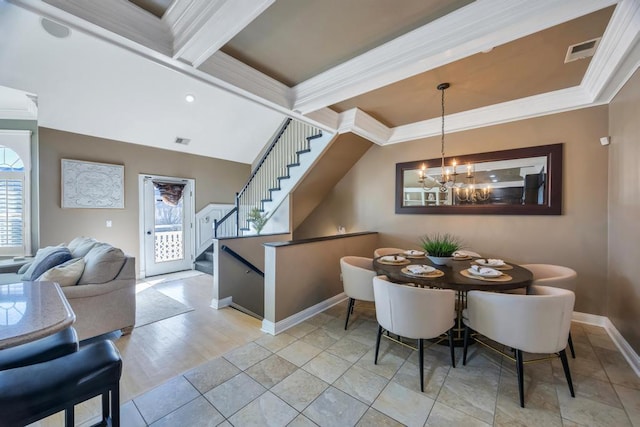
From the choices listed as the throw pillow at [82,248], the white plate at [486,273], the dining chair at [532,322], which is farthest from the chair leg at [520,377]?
the throw pillow at [82,248]

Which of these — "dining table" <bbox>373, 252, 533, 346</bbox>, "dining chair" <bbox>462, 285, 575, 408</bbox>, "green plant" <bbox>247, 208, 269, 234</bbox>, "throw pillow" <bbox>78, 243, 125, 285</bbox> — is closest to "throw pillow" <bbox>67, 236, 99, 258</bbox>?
"throw pillow" <bbox>78, 243, 125, 285</bbox>

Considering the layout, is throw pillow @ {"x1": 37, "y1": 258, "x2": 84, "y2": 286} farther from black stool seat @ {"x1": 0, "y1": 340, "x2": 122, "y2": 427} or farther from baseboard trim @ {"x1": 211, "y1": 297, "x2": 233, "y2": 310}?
black stool seat @ {"x1": 0, "y1": 340, "x2": 122, "y2": 427}

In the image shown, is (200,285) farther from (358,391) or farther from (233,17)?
(233,17)

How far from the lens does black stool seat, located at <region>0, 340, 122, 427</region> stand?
939 millimetres

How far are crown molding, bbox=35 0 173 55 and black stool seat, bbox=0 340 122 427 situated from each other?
78.9 inches

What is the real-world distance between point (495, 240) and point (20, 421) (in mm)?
4576

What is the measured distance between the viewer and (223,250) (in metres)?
3.92

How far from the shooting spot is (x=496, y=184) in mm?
3625

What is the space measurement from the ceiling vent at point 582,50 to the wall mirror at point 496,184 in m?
1.18

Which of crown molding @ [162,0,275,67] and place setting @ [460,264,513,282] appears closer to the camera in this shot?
crown molding @ [162,0,275,67]

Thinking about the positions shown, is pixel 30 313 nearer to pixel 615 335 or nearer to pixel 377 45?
pixel 377 45

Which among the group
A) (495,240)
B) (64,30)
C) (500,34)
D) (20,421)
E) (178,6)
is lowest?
(20,421)

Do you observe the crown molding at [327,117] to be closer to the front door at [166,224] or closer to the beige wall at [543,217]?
the beige wall at [543,217]

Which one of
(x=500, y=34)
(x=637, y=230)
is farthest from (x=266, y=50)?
(x=637, y=230)
